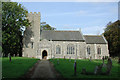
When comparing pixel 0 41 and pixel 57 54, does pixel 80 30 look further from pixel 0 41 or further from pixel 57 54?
pixel 0 41

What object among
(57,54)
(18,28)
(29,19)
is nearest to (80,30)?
(57,54)

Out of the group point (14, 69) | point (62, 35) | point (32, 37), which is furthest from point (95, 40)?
point (14, 69)

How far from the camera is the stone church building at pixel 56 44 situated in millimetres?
37625

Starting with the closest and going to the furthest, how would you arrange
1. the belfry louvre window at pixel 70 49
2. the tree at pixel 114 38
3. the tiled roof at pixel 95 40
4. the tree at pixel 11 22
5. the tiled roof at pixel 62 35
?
the tree at pixel 11 22, the belfry louvre window at pixel 70 49, the tiled roof at pixel 62 35, the tiled roof at pixel 95 40, the tree at pixel 114 38

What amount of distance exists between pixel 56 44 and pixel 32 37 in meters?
6.97

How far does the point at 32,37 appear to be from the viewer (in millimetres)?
38375

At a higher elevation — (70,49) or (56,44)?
(56,44)

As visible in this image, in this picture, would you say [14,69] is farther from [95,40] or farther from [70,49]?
[95,40]

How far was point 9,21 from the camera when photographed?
108 ft

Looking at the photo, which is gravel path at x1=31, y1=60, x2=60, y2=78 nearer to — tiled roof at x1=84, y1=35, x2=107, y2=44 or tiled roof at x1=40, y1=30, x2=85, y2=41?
tiled roof at x1=40, y1=30, x2=85, y2=41

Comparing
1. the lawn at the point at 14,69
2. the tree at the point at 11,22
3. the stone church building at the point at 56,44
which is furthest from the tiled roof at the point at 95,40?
the lawn at the point at 14,69

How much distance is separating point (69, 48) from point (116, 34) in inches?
646

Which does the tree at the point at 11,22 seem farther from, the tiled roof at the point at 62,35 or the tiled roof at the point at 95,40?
the tiled roof at the point at 95,40

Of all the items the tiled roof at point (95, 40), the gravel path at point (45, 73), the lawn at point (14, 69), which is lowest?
the gravel path at point (45, 73)
